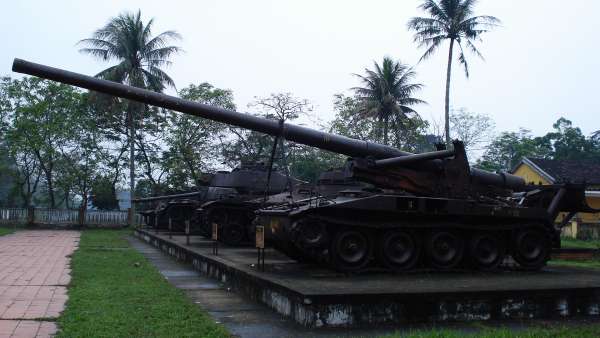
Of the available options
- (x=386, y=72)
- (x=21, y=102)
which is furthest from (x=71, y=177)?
(x=386, y=72)

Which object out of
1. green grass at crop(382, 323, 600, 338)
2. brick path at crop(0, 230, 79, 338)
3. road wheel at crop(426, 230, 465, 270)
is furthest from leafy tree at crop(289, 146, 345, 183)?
green grass at crop(382, 323, 600, 338)

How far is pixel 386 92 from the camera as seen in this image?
33781 mm

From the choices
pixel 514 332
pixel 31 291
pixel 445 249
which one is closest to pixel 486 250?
pixel 445 249

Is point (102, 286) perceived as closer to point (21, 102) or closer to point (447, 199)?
point (447, 199)

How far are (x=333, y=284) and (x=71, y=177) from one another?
29242 mm

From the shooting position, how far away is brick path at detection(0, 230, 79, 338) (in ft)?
20.8

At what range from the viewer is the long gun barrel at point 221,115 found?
30.0 ft

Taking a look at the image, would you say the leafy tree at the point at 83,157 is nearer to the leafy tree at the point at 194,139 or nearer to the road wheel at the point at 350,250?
the leafy tree at the point at 194,139

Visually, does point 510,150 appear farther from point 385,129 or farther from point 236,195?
point 236,195

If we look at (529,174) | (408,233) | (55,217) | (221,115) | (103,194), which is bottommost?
(55,217)

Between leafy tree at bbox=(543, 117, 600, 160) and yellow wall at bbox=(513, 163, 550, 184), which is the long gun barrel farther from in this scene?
leafy tree at bbox=(543, 117, 600, 160)

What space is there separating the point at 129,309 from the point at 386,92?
27.9 meters

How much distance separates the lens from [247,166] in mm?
18234

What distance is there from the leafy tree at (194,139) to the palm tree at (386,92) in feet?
23.8
